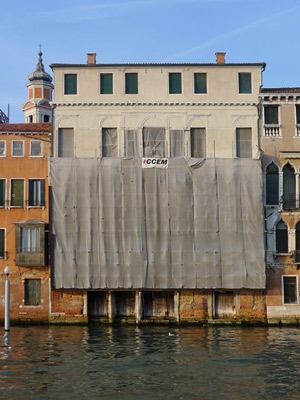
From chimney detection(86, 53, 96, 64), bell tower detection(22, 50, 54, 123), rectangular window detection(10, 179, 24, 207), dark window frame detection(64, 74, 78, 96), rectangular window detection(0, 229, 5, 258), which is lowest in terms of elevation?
rectangular window detection(0, 229, 5, 258)

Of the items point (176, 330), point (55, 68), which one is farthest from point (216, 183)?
point (55, 68)

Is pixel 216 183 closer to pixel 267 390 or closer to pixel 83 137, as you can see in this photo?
pixel 83 137

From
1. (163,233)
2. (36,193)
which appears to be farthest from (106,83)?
(163,233)

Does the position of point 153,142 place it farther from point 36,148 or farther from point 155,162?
point 36,148

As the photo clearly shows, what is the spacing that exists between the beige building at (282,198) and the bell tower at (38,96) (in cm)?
4439

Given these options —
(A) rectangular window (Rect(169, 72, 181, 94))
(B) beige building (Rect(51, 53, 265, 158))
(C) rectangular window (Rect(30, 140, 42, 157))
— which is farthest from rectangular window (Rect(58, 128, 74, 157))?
(A) rectangular window (Rect(169, 72, 181, 94))

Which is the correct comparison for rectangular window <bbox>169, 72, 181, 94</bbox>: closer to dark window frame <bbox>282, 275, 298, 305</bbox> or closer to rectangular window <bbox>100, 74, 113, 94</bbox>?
rectangular window <bbox>100, 74, 113, 94</bbox>

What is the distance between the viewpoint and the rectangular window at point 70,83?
38469 millimetres

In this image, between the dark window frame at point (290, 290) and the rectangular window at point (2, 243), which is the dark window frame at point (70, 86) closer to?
the rectangular window at point (2, 243)

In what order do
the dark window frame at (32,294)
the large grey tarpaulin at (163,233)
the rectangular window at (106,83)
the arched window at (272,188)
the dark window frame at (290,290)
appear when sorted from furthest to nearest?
1. the rectangular window at (106,83)
2. the arched window at (272,188)
3. the dark window frame at (32,294)
4. the dark window frame at (290,290)
5. the large grey tarpaulin at (163,233)

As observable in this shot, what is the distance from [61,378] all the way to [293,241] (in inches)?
751

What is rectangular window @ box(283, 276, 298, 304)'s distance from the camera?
37.2 metres

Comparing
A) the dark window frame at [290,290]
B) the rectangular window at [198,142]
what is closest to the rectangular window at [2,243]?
the rectangular window at [198,142]

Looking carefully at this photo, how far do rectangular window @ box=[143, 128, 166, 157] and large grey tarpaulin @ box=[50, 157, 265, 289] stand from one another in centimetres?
189
